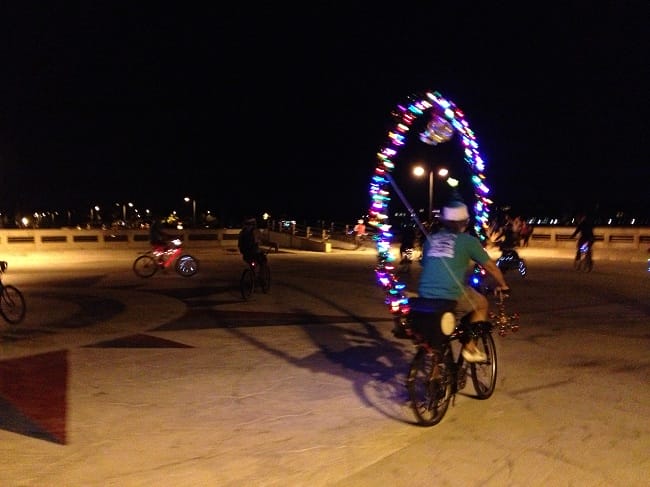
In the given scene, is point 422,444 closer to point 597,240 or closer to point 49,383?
point 49,383

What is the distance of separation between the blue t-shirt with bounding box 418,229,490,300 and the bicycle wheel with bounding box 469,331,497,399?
→ 0.96 meters

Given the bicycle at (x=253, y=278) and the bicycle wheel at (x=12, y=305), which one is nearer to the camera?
the bicycle wheel at (x=12, y=305)

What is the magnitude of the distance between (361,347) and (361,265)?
13.7m

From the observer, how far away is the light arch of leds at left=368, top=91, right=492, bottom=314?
13.1 metres

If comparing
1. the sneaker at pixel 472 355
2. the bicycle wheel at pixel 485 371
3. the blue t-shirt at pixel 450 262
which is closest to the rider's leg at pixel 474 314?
the sneaker at pixel 472 355

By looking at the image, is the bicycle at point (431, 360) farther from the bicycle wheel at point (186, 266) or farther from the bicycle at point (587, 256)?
the bicycle at point (587, 256)

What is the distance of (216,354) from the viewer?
8.53 metres

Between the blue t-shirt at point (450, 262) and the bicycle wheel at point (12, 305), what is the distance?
25.7 feet

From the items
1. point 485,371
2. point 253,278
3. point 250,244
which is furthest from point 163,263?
point 485,371

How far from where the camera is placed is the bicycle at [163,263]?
18609 mm

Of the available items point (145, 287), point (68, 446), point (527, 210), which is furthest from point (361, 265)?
point (527, 210)

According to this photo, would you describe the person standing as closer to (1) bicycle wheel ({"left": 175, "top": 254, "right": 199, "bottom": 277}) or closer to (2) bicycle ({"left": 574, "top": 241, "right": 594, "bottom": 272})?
(1) bicycle wheel ({"left": 175, "top": 254, "right": 199, "bottom": 277})

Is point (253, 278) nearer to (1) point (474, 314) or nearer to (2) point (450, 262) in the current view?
(1) point (474, 314)

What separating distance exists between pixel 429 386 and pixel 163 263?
1437 cm
